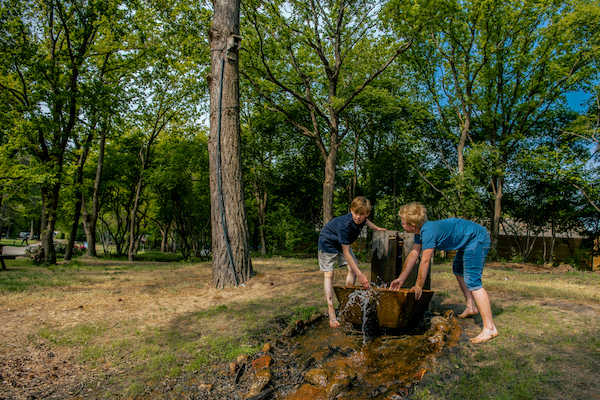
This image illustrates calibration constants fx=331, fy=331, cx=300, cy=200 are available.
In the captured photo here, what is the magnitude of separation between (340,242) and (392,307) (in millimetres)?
1152

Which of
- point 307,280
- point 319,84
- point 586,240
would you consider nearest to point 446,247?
point 307,280

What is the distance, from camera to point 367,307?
169 inches

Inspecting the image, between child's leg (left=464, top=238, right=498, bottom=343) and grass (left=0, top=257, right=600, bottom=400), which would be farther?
child's leg (left=464, top=238, right=498, bottom=343)

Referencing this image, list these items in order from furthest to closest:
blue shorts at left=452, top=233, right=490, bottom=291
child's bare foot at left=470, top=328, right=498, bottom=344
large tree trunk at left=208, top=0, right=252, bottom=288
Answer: large tree trunk at left=208, top=0, right=252, bottom=288
blue shorts at left=452, top=233, right=490, bottom=291
child's bare foot at left=470, top=328, right=498, bottom=344

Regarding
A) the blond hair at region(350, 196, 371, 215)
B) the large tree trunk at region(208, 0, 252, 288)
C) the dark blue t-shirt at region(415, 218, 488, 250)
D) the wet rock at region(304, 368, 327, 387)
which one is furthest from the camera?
the large tree trunk at region(208, 0, 252, 288)

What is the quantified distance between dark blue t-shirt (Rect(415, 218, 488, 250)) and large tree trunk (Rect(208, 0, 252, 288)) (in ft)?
14.5

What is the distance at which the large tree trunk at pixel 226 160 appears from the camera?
7211mm

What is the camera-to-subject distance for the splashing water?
4246 mm

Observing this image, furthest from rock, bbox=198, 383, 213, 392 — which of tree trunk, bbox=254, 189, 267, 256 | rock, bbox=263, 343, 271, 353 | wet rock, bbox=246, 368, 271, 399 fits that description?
tree trunk, bbox=254, 189, 267, 256

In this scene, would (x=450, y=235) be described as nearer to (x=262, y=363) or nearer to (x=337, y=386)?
(x=337, y=386)

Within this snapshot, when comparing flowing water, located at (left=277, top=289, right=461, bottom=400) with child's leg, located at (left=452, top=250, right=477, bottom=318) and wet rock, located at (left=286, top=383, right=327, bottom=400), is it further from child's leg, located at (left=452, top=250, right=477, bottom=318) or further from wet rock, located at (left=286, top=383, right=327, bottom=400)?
child's leg, located at (left=452, top=250, right=477, bottom=318)

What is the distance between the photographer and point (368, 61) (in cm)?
1329

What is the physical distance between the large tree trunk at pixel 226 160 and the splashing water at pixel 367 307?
3.49 metres

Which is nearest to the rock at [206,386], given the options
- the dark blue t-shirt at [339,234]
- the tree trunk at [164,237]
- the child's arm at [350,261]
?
the child's arm at [350,261]
